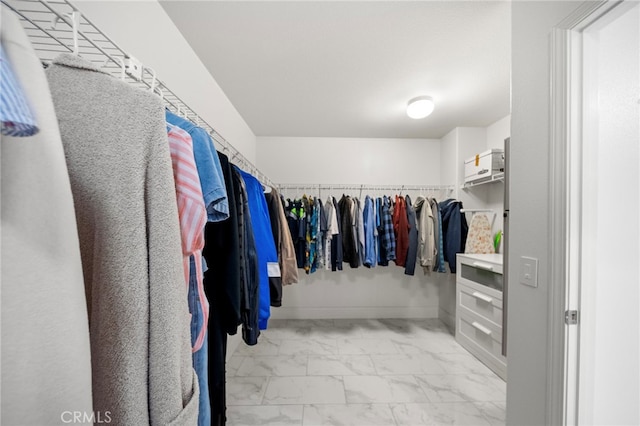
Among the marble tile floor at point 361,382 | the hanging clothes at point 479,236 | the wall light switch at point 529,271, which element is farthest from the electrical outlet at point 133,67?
the hanging clothes at point 479,236

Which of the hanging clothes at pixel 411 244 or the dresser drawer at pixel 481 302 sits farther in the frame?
the hanging clothes at pixel 411 244

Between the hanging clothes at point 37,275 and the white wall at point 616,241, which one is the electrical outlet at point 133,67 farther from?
the white wall at point 616,241

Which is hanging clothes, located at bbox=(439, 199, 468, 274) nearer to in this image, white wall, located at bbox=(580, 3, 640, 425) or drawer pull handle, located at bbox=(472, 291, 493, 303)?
drawer pull handle, located at bbox=(472, 291, 493, 303)

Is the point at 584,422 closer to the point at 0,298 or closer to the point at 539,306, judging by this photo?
the point at 539,306

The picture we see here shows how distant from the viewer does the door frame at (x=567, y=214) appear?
0.81 meters

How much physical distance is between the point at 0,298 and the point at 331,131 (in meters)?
2.81

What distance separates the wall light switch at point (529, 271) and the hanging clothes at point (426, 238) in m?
1.59

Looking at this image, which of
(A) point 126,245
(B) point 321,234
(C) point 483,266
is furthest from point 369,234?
(A) point 126,245

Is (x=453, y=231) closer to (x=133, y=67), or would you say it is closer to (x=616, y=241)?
(x=616, y=241)

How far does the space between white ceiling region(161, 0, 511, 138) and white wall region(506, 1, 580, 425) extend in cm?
46

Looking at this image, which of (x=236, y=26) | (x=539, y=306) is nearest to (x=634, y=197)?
(x=539, y=306)

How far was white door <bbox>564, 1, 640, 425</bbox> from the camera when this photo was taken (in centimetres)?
81

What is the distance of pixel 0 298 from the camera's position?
0.26 m

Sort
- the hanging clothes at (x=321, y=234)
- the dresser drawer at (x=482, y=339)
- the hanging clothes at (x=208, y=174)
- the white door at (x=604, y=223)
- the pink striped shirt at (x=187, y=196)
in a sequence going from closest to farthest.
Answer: the pink striped shirt at (x=187, y=196) < the hanging clothes at (x=208, y=174) < the white door at (x=604, y=223) < the dresser drawer at (x=482, y=339) < the hanging clothes at (x=321, y=234)
